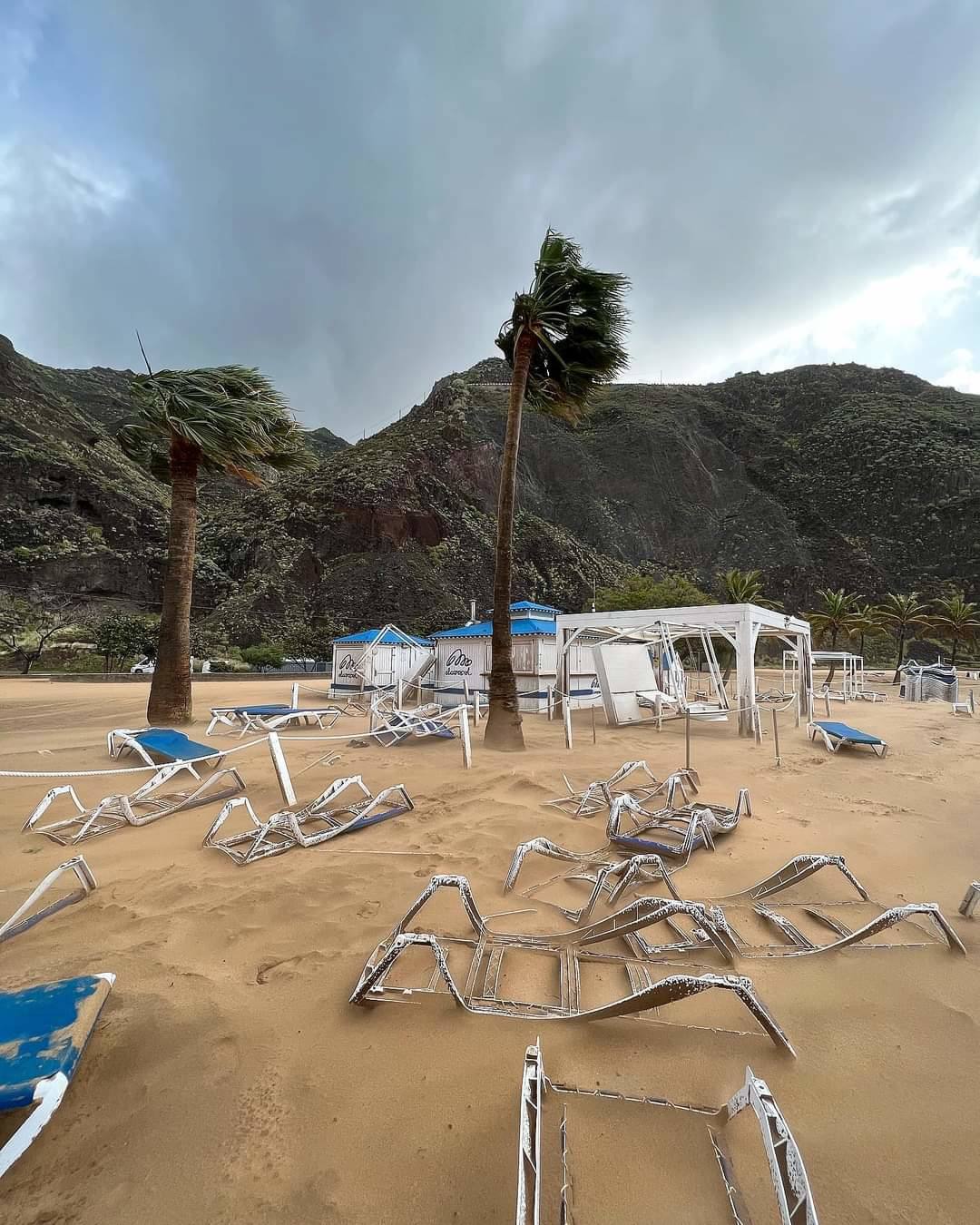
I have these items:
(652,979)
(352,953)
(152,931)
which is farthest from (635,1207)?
(152,931)

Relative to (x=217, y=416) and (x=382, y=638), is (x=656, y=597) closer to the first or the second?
(x=382, y=638)

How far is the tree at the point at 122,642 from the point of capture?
100ft

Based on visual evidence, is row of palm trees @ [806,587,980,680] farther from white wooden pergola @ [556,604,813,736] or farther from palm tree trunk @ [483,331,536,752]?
palm tree trunk @ [483,331,536,752]

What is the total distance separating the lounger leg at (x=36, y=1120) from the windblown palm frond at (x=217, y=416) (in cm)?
1040

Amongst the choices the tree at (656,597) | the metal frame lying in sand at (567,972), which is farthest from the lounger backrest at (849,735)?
the tree at (656,597)

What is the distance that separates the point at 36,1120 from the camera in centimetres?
144

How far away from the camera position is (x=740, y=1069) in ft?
6.46

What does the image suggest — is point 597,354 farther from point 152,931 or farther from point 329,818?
point 152,931

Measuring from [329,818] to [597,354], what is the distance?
9169mm

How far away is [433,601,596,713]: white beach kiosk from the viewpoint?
17203 mm

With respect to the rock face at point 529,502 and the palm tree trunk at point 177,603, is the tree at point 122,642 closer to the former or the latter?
the rock face at point 529,502

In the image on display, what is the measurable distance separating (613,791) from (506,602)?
4453mm

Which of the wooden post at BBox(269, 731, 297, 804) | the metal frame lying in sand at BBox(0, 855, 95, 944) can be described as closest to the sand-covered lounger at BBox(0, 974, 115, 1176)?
the metal frame lying in sand at BBox(0, 855, 95, 944)

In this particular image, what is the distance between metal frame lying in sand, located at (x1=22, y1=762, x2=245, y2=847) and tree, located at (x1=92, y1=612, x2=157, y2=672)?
30.1 m
